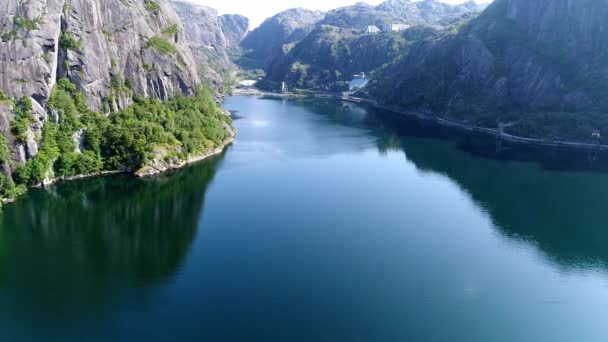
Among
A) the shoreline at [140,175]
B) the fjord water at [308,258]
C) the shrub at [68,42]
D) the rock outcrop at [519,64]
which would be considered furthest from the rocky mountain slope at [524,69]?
the shrub at [68,42]

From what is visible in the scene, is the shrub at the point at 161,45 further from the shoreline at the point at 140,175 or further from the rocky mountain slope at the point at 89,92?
the shoreline at the point at 140,175

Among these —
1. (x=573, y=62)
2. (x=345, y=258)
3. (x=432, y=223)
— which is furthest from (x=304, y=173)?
(x=573, y=62)

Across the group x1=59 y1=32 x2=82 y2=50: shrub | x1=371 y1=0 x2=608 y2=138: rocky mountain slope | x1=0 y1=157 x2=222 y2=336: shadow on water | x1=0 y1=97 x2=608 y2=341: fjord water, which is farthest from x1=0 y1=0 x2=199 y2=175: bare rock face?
x1=371 y1=0 x2=608 y2=138: rocky mountain slope

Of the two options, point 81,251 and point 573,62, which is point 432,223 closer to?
point 81,251

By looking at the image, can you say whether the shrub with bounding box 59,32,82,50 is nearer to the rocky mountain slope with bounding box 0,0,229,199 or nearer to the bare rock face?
the bare rock face

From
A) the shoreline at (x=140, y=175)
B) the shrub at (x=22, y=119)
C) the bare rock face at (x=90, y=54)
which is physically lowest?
the shoreline at (x=140, y=175)
